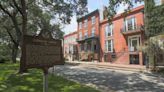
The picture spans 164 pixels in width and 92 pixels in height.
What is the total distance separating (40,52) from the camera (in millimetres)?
6980

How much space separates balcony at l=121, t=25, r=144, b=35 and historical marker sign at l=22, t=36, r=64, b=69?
809 inches

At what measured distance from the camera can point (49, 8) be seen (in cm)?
2211

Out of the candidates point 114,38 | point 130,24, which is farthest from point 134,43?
point 114,38

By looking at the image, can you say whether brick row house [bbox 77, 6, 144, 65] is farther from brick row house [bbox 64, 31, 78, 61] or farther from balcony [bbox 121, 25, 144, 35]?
brick row house [bbox 64, 31, 78, 61]

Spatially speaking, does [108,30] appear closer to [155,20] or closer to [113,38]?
[113,38]

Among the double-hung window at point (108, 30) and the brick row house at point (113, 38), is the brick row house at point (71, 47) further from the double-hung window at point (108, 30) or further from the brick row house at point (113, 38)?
the double-hung window at point (108, 30)

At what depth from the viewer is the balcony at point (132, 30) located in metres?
27.1

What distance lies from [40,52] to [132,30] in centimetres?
2277

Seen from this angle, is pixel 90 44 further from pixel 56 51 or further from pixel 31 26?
pixel 56 51

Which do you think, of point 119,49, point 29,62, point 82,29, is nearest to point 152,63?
point 119,49

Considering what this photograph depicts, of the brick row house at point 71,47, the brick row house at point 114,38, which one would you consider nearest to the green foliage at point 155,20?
the brick row house at point 114,38

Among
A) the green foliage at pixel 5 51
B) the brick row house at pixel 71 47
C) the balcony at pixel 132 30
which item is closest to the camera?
the balcony at pixel 132 30

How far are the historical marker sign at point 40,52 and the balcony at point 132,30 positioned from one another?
67.4ft

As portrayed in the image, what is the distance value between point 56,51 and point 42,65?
90cm
